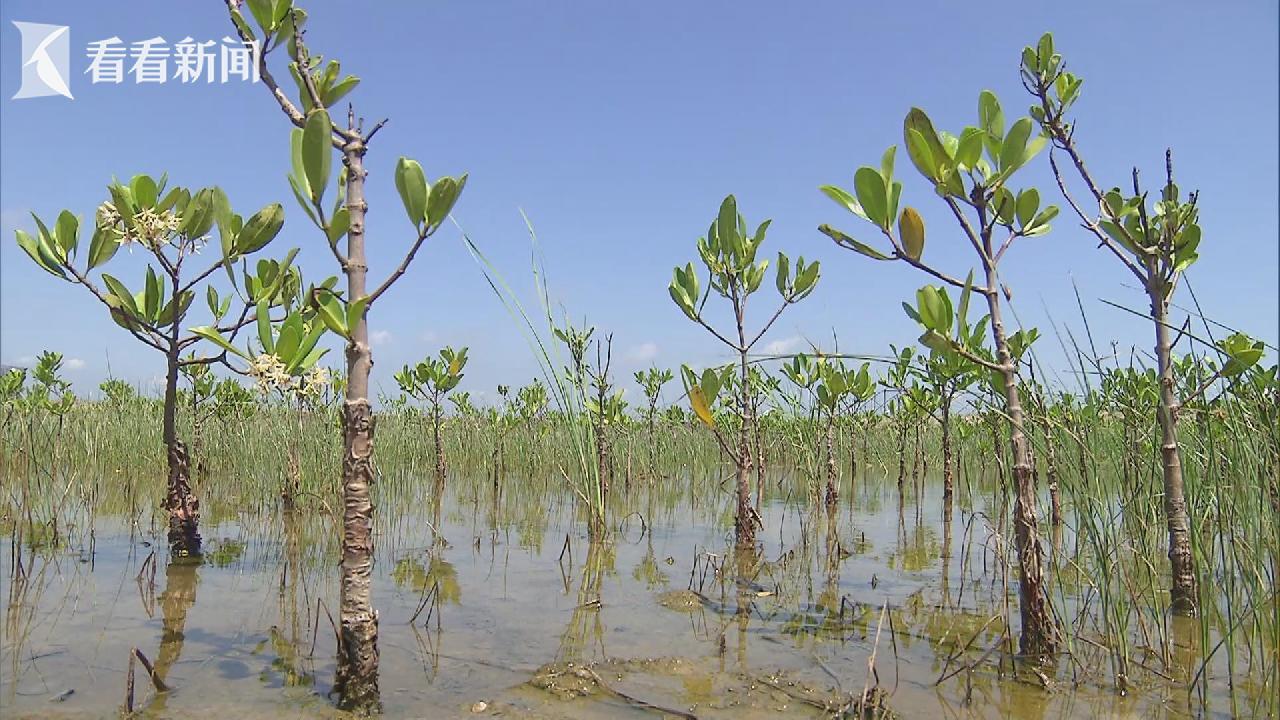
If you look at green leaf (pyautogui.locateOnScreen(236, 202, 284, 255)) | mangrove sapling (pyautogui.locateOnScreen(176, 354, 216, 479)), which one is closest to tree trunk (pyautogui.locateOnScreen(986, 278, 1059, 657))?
green leaf (pyautogui.locateOnScreen(236, 202, 284, 255))

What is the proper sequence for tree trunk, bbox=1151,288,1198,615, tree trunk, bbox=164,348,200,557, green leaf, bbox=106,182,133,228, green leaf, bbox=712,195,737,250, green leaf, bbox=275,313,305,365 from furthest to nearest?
green leaf, bbox=712,195,737,250 → tree trunk, bbox=164,348,200,557 → tree trunk, bbox=1151,288,1198,615 → green leaf, bbox=106,182,133,228 → green leaf, bbox=275,313,305,365

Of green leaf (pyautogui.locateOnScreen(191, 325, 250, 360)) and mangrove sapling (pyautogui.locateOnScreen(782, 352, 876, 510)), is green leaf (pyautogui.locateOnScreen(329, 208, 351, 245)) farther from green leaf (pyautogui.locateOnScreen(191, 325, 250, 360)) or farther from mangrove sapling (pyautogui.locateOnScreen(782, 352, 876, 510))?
mangrove sapling (pyautogui.locateOnScreen(782, 352, 876, 510))

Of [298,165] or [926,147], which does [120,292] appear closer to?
[298,165]

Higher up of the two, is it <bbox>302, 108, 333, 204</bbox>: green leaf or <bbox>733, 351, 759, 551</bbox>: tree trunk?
<bbox>302, 108, 333, 204</bbox>: green leaf

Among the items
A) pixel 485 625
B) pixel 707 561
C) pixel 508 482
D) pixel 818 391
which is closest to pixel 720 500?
pixel 818 391

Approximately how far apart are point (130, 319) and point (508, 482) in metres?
6.02

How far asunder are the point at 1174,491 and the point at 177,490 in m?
5.34

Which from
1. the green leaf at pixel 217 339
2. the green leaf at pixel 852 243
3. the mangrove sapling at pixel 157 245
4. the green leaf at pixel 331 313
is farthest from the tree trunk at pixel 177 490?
the green leaf at pixel 852 243

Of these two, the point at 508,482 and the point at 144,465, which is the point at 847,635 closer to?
the point at 508,482

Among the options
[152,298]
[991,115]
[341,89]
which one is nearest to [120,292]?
[152,298]

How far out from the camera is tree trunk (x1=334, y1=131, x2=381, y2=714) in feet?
8.31

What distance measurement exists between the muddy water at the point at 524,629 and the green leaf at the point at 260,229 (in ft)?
5.77

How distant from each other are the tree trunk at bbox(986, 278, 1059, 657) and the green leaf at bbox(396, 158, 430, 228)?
2191mm

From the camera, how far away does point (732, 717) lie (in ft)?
8.59
